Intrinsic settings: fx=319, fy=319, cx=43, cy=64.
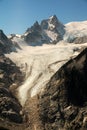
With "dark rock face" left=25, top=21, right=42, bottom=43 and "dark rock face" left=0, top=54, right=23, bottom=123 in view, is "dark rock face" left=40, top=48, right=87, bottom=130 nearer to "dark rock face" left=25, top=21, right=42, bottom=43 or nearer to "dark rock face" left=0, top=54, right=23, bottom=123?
"dark rock face" left=0, top=54, right=23, bottom=123

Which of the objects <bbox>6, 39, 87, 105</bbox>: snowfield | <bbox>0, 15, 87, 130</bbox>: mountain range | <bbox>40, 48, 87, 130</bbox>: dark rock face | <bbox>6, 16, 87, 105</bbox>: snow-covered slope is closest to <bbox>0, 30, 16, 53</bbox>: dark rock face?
<bbox>6, 16, 87, 105</bbox>: snow-covered slope

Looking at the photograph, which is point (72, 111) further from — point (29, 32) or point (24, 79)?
point (29, 32)

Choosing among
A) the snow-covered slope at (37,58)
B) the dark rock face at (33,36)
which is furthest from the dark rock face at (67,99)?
the dark rock face at (33,36)

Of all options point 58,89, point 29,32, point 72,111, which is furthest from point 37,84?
point 29,32

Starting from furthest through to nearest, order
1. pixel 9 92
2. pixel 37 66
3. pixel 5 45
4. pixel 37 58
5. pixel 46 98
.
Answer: pixel 5 45 < pixel 37 58 < pixel 37 66 < pixel 9 92 < pixel 46 98

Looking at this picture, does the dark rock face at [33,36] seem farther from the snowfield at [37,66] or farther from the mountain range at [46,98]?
the mountain range at [46,98]

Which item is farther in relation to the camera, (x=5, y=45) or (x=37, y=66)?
(x=5, y=45)

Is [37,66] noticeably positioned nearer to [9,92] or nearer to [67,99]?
[9,92]

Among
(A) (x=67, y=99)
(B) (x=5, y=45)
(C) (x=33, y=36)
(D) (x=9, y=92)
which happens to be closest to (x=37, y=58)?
(B) (x=5, y=45)
